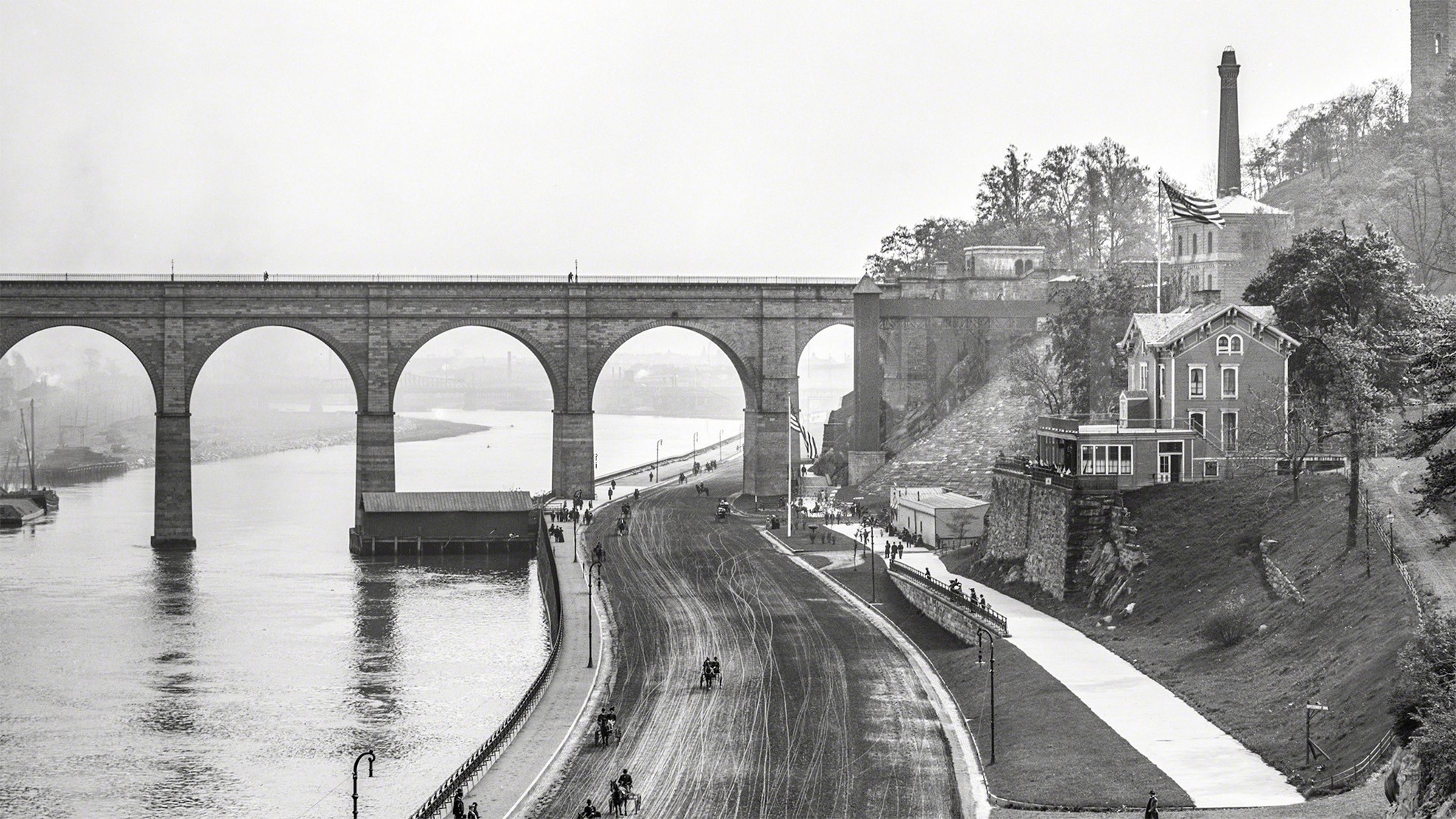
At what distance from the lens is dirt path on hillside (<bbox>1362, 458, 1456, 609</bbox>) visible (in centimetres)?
5069

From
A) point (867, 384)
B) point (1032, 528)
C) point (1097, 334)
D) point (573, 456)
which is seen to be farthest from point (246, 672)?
point (867, 384)

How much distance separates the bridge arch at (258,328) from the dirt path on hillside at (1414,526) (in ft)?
241

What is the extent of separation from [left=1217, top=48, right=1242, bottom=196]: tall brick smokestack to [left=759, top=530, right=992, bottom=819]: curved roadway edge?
5279 cm

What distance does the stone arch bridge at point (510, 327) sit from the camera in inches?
4491

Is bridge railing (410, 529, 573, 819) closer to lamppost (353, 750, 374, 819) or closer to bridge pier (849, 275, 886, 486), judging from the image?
lamppost (353, 750, 374, 819)

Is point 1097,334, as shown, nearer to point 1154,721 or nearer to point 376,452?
point 376,452

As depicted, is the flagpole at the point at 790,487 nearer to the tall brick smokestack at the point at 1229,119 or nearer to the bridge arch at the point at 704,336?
the bridge arch at the point at 704,336

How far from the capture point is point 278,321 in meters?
117

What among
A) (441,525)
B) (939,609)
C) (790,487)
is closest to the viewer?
(939,609)

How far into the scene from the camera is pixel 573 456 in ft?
390

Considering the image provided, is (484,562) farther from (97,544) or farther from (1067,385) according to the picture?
(1067,385)

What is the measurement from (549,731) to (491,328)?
6940 centimetres

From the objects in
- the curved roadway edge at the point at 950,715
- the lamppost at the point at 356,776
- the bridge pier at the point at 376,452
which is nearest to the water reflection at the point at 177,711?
the lamppost at the point at 356,776

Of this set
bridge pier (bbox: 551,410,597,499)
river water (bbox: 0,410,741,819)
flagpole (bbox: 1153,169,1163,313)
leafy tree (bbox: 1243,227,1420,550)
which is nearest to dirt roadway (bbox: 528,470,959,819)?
river water (bbox: 0,410,741,819)
